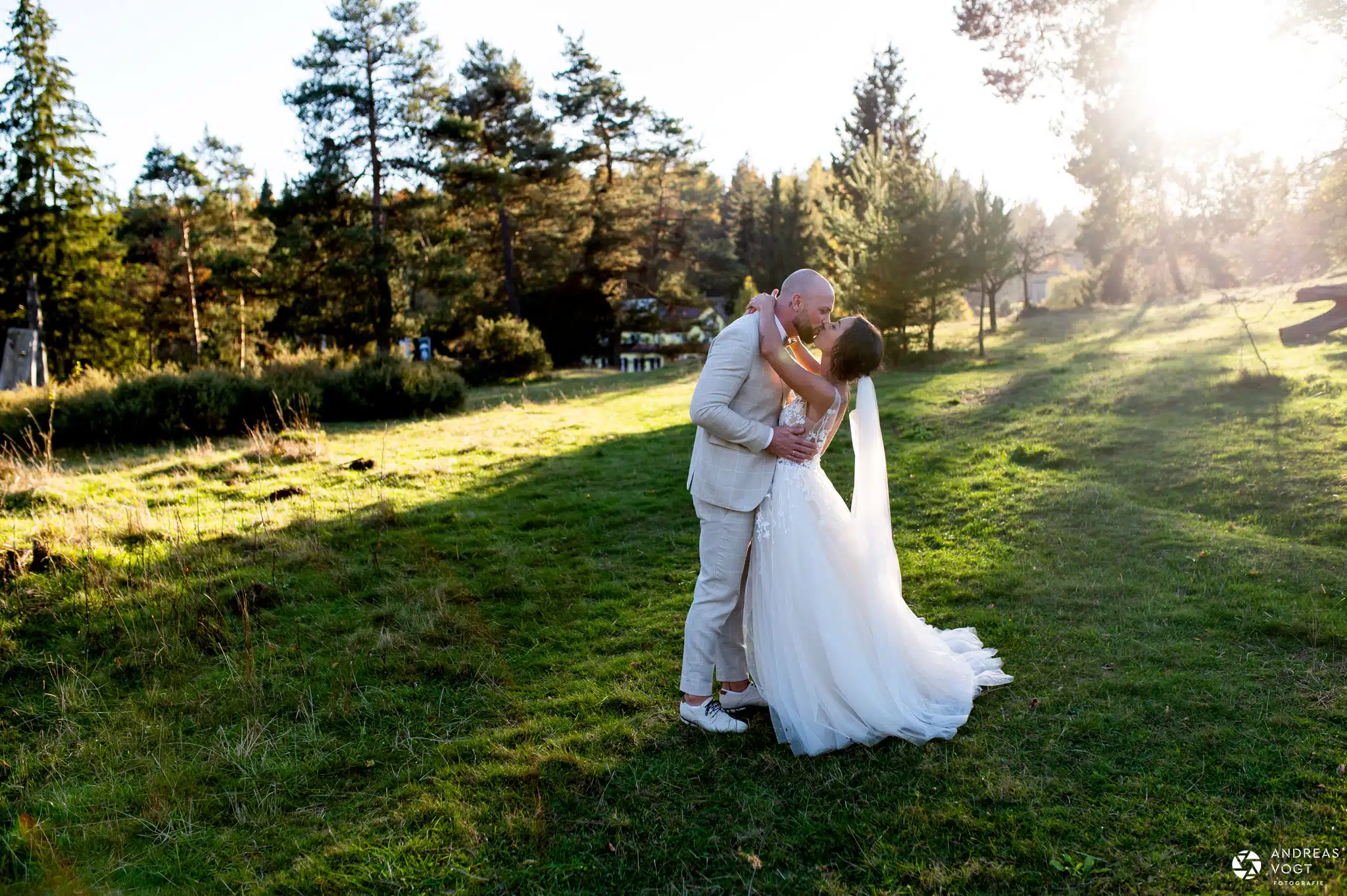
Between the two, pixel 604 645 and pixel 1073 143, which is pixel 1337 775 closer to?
pixel 604 645

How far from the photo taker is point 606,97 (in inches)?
1449

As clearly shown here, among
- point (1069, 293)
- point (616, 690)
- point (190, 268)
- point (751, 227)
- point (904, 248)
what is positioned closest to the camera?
point (616, 690)

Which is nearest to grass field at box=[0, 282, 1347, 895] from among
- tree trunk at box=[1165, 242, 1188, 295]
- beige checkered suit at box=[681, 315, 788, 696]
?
beige checkered suit at box=[681, 315, 788, 696]

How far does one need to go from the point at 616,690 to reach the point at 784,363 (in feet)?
7.03

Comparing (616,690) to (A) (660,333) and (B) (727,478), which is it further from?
(A) (660,333)

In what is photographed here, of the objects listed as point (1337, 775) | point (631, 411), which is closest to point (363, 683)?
point (1337, 775)

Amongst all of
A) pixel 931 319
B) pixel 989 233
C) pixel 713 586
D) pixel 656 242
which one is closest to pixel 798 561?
pixel 713 586

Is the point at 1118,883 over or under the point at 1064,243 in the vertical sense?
under

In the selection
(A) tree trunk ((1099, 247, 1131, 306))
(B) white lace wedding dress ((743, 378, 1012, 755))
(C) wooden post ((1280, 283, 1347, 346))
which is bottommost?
(B) white lace wedding dress ((743, 378, 1012, 755))

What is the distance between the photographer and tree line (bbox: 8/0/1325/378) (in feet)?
77.6

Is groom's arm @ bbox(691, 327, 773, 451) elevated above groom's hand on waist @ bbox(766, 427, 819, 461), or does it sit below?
above

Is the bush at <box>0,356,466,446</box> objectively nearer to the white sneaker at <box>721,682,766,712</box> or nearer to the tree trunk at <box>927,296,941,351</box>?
the white sneaker at <box>721,682,766,712</box>

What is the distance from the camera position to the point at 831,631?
152 inches

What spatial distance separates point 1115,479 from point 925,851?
658cm
